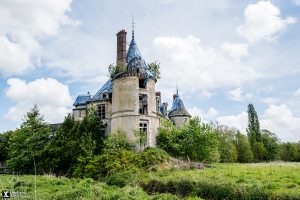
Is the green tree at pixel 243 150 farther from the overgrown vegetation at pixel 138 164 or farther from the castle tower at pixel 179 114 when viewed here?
the overgrown vegetation at pixel 138 164

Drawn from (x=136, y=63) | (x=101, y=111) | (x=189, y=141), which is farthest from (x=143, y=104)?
(x=189, y=141)

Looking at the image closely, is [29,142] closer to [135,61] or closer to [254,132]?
[135,61]

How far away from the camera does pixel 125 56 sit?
120 feet

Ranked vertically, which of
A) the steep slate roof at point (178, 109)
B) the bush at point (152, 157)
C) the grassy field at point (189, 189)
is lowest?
the grassy field at point (189, 189)

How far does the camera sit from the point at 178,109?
45906 millimetres

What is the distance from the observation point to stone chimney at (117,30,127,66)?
36406 millimetres

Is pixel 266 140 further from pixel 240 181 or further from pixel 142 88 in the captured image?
pixel 240 181

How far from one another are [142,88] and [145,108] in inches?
84.5

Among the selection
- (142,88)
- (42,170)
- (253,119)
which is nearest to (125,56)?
(142,88)

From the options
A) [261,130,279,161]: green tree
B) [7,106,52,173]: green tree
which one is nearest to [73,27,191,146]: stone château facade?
[7,106,52,173]: green tree

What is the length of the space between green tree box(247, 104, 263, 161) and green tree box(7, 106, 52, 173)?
42.3 meters

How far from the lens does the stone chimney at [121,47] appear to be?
36.4 m

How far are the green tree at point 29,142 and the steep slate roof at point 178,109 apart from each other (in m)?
16.8

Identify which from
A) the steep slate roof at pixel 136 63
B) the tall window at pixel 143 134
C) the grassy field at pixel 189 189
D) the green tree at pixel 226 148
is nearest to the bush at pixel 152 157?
the tall window at pixel 143 134
